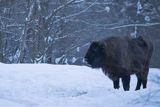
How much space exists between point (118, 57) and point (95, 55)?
2.31 feet

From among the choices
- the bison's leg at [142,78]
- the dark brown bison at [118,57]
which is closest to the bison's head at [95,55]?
the dark brown bison at [118,57]

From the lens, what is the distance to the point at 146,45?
12758mm

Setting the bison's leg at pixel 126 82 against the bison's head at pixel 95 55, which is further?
the bison's leg at pixel 126 82

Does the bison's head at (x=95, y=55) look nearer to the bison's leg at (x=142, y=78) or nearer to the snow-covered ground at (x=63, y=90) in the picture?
the snow-covered ground at (x=63, y=90)

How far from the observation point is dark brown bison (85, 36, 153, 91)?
37.3ft

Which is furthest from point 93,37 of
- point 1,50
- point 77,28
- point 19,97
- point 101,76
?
point 19,97

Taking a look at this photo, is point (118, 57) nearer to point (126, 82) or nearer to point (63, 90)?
point (126, 82)

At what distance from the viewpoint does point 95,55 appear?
37.2 ft

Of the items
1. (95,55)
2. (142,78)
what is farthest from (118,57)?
(142,78)

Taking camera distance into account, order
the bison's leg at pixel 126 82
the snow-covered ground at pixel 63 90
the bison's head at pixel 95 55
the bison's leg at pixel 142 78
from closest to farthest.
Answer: the snow-covered ground at pixel 63 90 → the bison's head at pixel 95 55 → the bison's leg at pixel 126 82 → the bison's leg at pixel 142 78

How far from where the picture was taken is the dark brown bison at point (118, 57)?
11375mm

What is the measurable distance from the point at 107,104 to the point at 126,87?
3.69 meters

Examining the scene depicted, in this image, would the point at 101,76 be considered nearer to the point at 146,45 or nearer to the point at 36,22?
the point at 146,45

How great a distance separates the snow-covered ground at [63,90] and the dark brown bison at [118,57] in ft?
1.14
